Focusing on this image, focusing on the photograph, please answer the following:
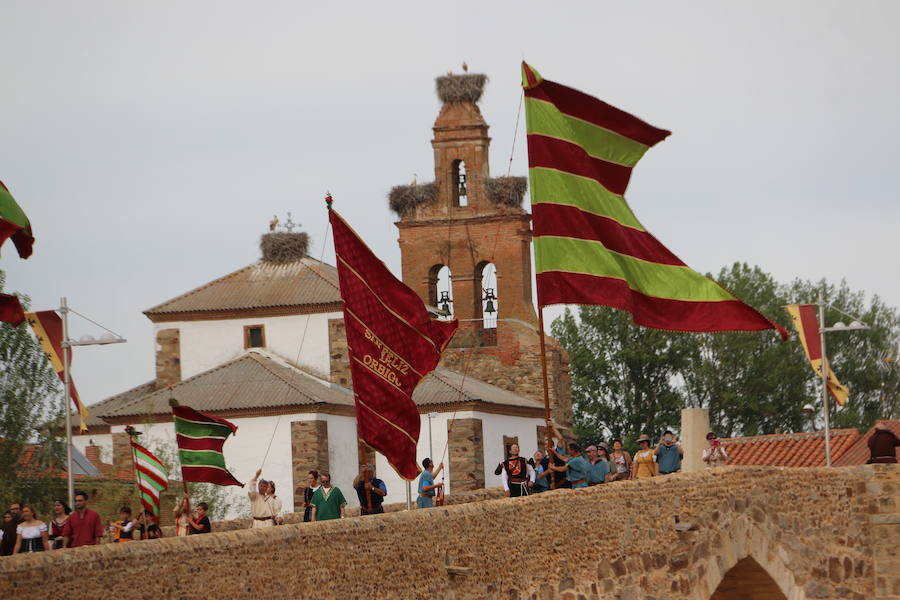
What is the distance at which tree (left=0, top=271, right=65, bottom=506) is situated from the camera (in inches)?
1811

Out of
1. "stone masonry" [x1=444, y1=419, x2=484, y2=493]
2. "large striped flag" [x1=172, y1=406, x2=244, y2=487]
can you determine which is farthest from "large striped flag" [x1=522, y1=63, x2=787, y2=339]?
"stone masonry" [x1=444, y1=419, x2=484, y2=493]

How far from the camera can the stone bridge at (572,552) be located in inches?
655

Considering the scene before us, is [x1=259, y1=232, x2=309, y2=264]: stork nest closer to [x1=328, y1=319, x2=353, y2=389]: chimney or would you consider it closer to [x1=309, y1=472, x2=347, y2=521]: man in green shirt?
[x1=328, y1=319, x2=353, y2=389]: chimney

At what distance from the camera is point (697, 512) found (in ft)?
77.9

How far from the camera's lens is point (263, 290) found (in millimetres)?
61562

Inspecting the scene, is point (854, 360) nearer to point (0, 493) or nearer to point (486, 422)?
point (486, 422)

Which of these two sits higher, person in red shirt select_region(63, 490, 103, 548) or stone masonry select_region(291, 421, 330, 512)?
stone masonry select_region(291, 421, 330, 512)

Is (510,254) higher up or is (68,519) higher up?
(510,254)

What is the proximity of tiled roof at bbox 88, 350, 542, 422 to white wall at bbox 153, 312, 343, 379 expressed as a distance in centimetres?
59

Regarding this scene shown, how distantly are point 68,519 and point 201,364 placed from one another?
39.7 metres

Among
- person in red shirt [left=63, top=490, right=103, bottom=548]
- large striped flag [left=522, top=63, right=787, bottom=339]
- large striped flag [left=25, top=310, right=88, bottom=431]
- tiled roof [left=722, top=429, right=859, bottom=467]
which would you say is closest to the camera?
person in red shirt [left=63, top=490, right=103, bottom=548]

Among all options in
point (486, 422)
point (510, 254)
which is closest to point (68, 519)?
point (486, 422)

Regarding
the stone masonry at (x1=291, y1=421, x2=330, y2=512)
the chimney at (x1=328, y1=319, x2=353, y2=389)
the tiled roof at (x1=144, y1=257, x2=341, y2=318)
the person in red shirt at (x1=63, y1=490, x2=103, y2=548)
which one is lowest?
the person in red shirt at (x1=63, y1=490, x2=103, y2=548)

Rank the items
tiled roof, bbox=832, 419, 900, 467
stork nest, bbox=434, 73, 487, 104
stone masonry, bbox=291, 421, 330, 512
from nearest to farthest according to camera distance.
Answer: stone masonry, bbox=291, 421, 330, 512
tiled roof, bbox=832, 419, 900, 467
stork nest, bbox=434, 73, 487, 104
